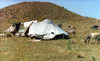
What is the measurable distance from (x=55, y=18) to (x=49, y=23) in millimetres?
30369

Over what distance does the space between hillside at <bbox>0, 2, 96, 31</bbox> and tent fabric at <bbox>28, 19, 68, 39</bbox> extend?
2685 centimetres

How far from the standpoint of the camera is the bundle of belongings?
2074 centimetres

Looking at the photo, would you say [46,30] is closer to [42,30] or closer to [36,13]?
[42,30]

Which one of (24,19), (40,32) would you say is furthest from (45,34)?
(24,19)

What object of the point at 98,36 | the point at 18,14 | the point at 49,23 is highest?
the point at 18,14

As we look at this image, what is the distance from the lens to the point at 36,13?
5475cm

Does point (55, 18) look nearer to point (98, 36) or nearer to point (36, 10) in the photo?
point (36, 10)

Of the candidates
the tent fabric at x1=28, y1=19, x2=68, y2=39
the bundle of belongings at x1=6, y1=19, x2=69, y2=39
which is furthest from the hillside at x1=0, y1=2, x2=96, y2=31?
the tent fabric at x1=28, y1=19, x2=68, y2=39

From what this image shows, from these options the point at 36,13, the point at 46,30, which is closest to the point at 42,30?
the point at 46,30

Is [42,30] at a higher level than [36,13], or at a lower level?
lower

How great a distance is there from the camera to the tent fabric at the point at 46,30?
2073 cm

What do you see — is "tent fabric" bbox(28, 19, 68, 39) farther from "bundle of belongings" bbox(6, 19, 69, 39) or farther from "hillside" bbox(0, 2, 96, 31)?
"hillside" bbox(0, 2, 96, 31)

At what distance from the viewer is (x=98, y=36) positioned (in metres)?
17.3

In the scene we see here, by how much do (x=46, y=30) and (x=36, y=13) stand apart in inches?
1336
